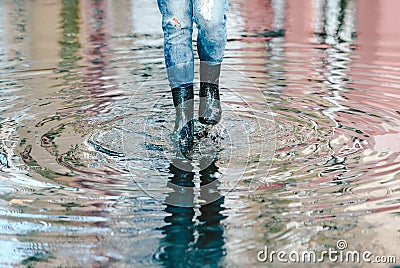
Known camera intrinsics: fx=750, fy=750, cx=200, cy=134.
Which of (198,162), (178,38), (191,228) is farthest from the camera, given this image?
(178,38)

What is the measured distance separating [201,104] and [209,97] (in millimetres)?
56

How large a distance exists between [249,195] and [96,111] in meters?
1.86

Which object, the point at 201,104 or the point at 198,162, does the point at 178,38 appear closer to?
the point at 201,104

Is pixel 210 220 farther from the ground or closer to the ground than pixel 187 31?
closer to the ground

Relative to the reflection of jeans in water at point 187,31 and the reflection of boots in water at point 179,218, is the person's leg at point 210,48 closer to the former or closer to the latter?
the reflection of jeans in water at point 187,31

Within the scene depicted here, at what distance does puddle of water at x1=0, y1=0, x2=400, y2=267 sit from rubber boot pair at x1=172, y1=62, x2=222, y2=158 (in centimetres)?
11

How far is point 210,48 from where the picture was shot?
3.94 metres

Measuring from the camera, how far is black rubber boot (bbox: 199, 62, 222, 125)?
12.9 feet

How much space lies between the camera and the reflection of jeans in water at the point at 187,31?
3.82 m

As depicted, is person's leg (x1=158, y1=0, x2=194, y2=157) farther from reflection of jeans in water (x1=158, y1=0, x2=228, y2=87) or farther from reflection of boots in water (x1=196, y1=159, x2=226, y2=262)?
reflection of boots in water (x1=196, y1=159, x2=226, y2=262)

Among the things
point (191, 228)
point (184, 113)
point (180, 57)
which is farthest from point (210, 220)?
point (180, 57)

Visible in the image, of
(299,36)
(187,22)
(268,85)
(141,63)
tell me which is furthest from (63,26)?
(187,22)

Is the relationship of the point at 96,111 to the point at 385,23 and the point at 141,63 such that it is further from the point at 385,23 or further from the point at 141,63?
the point at 385,23

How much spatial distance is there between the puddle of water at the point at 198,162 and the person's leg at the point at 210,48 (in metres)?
0.16
